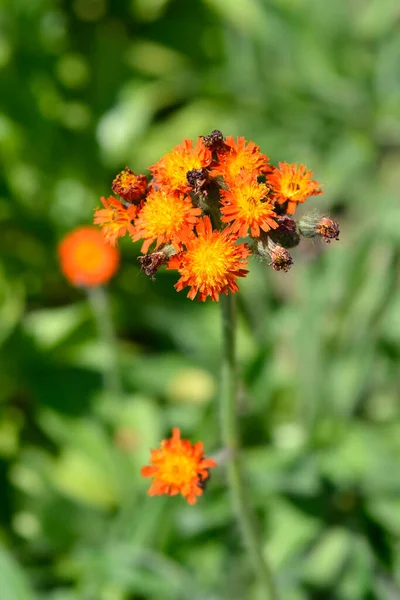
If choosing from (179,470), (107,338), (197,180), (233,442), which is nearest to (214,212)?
(197,180)

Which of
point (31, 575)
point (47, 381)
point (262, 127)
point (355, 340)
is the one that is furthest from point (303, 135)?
point (31, 575)

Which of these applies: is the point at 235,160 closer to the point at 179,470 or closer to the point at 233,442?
the point at 233,442

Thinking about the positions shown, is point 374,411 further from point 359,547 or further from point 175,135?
point 175,135

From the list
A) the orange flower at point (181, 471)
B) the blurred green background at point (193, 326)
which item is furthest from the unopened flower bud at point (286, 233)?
the blurred green background at point (193, 326)

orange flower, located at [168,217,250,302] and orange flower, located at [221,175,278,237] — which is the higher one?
orange flower, located at [221,175,278,237]

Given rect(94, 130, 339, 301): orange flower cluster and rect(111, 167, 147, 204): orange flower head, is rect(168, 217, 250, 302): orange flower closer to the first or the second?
rect(94, 130, 339, 301): orange flower cluster

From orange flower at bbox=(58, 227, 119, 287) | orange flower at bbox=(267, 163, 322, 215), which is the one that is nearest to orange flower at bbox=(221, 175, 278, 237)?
orange flower at bbox=(267, 163, 322, 215)
